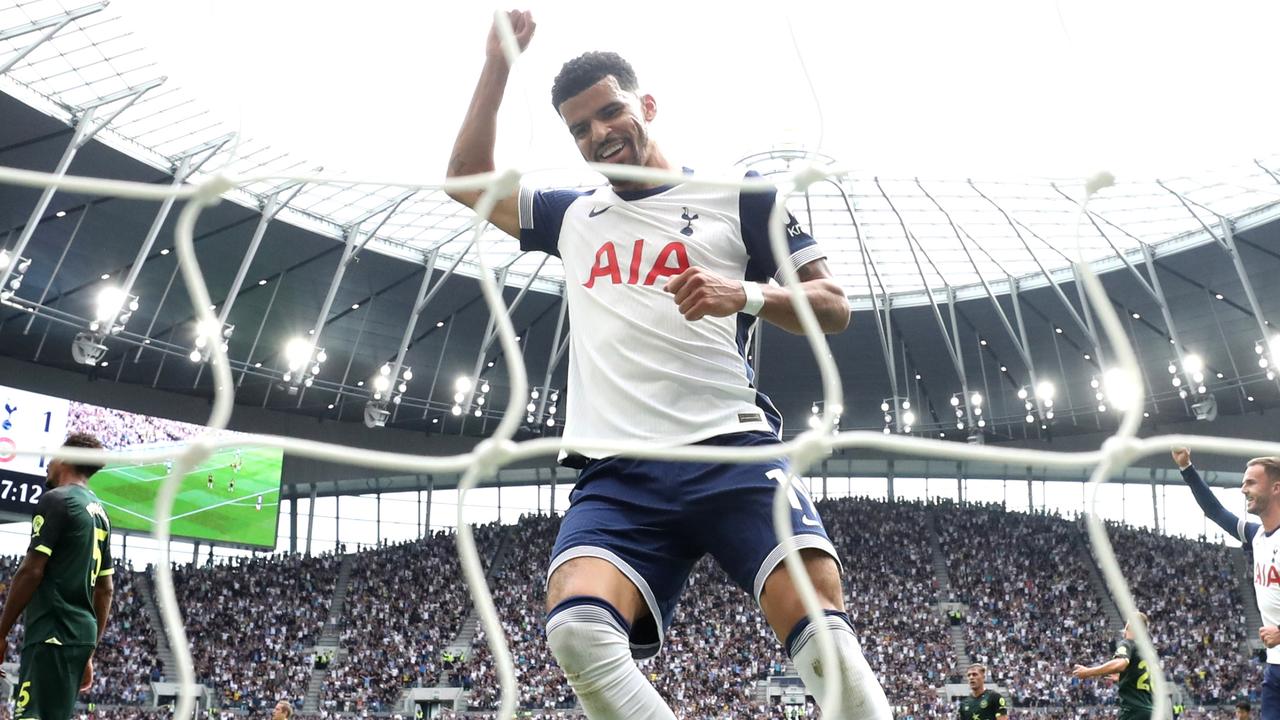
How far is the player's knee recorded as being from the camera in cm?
241

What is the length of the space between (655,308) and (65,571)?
2.89 meters

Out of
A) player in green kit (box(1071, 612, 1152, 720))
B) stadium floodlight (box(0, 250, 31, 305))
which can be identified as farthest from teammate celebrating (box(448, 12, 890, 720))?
stadium floodlight (box(0, 250, 31, 305))

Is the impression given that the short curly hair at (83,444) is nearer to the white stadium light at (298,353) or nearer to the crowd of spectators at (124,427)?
the white stadium light at (298,353)

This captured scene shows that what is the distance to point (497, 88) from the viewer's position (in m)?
3.00

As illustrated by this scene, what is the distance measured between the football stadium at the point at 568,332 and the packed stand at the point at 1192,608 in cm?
14

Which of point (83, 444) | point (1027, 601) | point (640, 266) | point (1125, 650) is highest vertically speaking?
point (640, 266)

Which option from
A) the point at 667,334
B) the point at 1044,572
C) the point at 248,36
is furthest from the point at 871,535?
the point at 667,334

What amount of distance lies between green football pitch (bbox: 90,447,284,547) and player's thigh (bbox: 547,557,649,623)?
25799 mm

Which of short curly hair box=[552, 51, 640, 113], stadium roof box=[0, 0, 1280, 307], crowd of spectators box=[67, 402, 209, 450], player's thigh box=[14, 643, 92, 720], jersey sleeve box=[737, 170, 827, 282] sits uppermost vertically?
stadium roof box=[0, 0, 1280, 307]

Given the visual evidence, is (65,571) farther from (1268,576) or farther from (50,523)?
(1268,576)

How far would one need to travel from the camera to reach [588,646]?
2410mm

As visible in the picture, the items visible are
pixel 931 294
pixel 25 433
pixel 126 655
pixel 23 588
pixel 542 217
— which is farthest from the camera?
pixel 931 294

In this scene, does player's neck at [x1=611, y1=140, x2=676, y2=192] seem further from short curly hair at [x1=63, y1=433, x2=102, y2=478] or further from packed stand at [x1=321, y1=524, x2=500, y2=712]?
packed stand at [x1=321, y1=524, x2=500, y2=712]

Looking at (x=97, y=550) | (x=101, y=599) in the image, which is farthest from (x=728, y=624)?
(x=97, y=550)
